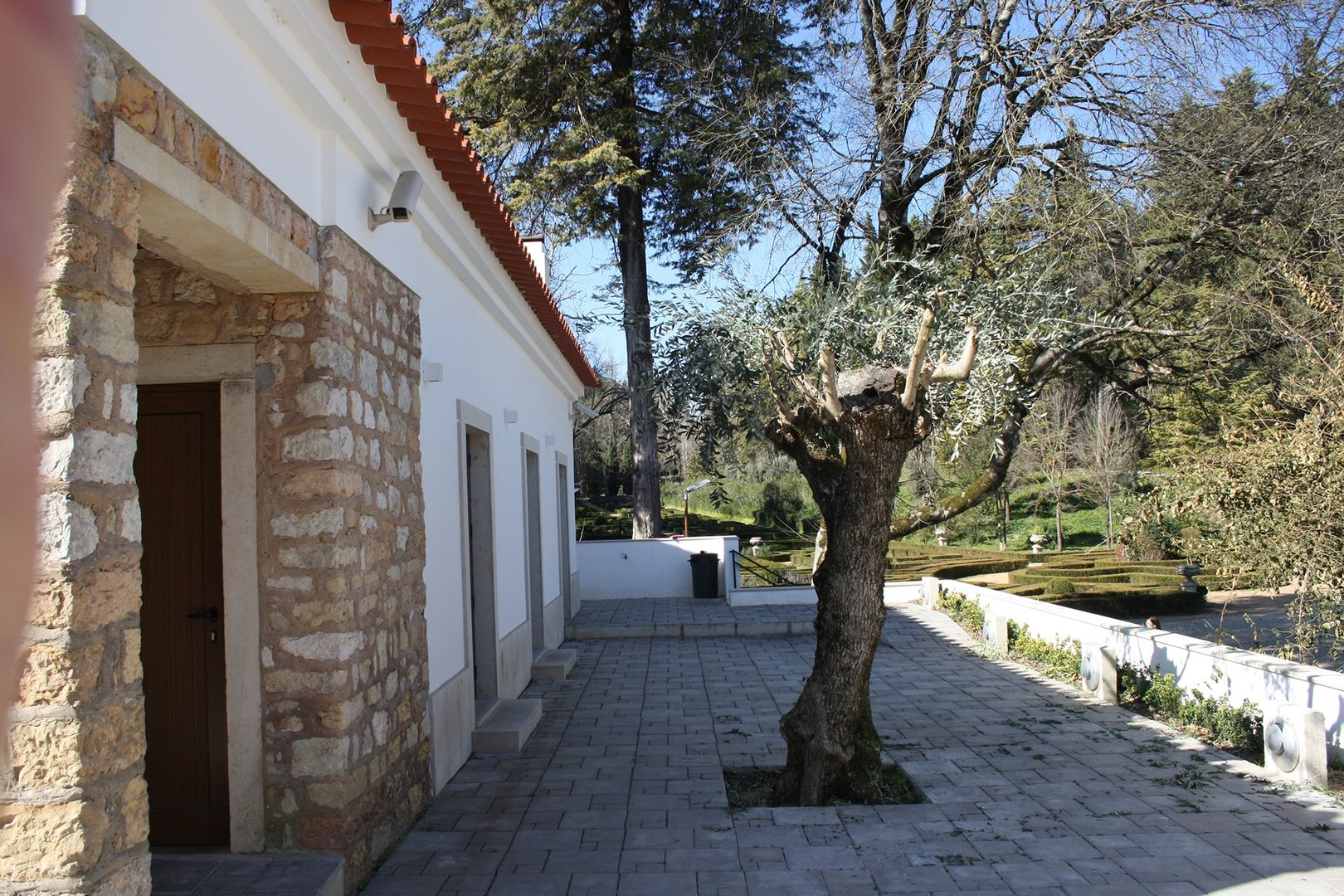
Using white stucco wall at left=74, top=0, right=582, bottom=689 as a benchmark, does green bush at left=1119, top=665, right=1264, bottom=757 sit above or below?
below

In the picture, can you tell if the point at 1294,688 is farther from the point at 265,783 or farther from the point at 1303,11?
the point at 265,783

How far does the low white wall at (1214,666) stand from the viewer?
19.9 ft

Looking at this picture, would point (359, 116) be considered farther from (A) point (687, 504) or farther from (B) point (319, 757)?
(A) point (687, 504)

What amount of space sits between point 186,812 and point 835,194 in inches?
289

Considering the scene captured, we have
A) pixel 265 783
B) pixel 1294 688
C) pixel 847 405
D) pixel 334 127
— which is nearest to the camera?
pixel 265 783

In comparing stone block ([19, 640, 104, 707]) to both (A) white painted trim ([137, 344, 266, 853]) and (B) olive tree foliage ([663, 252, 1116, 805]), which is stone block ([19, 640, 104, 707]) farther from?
(B) olive tree foliage ([663, 252, 1116, 805])

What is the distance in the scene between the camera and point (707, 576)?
16531 mm

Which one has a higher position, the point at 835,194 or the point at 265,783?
the point at 835,194

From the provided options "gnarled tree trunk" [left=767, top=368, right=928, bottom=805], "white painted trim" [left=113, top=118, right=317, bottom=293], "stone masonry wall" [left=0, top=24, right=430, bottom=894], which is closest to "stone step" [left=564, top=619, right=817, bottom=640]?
"gnarled tree trunk" [left=767, top=368, right=928, bottom=805]

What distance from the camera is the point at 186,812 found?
4363 mm

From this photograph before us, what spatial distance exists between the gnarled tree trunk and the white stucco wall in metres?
2.19

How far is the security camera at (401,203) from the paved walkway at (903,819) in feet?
10.2

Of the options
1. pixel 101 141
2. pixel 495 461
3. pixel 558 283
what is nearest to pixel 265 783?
pixel 101 141

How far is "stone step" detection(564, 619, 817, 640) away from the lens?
12641 mm
